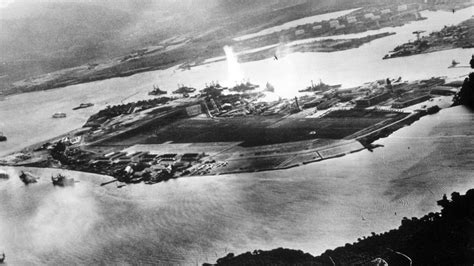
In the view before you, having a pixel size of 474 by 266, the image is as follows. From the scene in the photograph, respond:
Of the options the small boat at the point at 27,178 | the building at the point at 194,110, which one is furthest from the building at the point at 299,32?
the small boat at the point at 27,178

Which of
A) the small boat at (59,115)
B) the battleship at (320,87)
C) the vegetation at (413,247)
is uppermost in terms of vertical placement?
the small boat at (59,115)

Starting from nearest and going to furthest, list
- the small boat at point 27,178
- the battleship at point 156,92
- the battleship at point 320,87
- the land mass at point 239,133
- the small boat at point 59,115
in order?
the land mass at point 239,133
the small boat at point 27,178
the battleship at point 320,87
the small boat at point 59,115
the battleship at point 156,92

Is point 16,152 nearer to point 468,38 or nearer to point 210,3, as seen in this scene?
point 468,38

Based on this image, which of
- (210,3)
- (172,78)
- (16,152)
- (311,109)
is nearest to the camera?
(311,109)

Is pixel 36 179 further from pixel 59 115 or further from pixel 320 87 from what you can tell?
pixel 320 87

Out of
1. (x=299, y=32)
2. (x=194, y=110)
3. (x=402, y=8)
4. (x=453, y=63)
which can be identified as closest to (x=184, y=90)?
(x=194, y=110)

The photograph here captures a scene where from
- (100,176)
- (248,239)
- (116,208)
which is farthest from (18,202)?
(248,239)

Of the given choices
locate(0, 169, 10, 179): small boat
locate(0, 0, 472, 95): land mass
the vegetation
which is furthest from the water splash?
the vegetation

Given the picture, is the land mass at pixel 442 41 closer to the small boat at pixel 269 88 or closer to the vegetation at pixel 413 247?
the small boat at pixel 269 88
